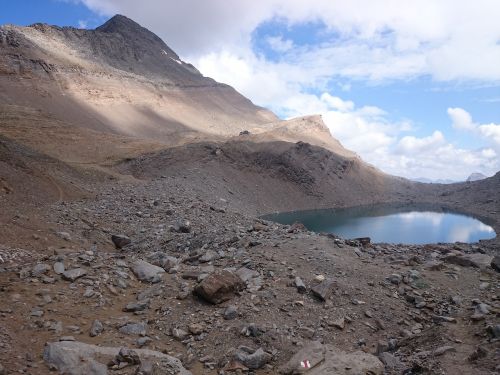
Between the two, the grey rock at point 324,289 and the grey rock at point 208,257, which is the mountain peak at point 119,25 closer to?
the grey rock at point 208,257

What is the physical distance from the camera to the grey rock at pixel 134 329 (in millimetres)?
8438

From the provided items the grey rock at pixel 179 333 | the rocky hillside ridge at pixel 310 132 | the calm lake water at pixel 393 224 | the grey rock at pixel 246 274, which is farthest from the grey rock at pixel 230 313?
the rocky hillside ridge at pixel 310 132

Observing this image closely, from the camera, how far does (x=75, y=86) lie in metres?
68.6

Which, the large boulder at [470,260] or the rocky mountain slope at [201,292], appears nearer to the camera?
the rocky mountain slope at [201,292]

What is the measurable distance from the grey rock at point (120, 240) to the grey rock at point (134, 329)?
911 cm

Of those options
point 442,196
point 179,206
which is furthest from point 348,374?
point 442,196

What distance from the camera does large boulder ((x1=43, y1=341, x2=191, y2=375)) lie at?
272 inches

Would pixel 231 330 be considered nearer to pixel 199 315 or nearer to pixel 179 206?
pixel 199 315

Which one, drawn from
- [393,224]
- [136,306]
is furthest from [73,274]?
[393,224]

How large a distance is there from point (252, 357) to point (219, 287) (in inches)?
87.5

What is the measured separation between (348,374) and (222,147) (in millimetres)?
46417

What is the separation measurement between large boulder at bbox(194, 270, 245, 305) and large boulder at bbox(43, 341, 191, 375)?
2179 mm

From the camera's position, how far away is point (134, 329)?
853 centimetres

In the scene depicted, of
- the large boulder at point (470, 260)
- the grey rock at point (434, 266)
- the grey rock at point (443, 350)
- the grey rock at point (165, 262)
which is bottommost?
the grey rock at point (165, 262)
